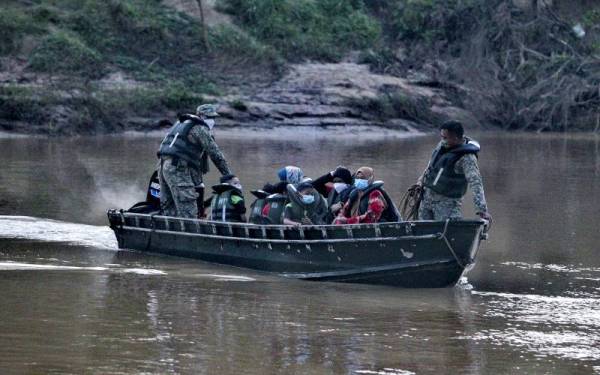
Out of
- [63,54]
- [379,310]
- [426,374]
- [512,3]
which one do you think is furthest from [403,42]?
[426,374]

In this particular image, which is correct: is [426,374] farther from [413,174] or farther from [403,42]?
[403,42]

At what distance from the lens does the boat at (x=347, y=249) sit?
1239 centimetres

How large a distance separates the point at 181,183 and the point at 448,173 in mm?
3455

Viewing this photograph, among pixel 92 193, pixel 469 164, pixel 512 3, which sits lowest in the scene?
pixel 92 193

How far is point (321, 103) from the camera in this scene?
108 feet

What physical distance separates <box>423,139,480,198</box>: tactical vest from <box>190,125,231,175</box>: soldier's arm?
2.67m

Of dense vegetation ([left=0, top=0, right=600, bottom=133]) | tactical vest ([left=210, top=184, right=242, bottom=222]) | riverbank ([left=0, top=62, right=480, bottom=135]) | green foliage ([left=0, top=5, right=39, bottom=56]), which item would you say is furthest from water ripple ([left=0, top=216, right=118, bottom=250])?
green foliage ([left=0, top=5, right=39, bottom=56])

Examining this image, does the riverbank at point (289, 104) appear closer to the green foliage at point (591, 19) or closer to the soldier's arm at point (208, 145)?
the green foliage at point (591, 19)

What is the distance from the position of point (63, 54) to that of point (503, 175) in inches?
492

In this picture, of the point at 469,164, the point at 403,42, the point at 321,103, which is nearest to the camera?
the point at 469,164

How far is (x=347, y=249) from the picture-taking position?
12.9 metres

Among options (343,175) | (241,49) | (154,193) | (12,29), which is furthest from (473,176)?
(241,49)

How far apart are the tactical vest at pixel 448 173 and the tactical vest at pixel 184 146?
10.0 ft

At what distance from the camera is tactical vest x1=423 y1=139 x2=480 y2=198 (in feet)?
40.9
